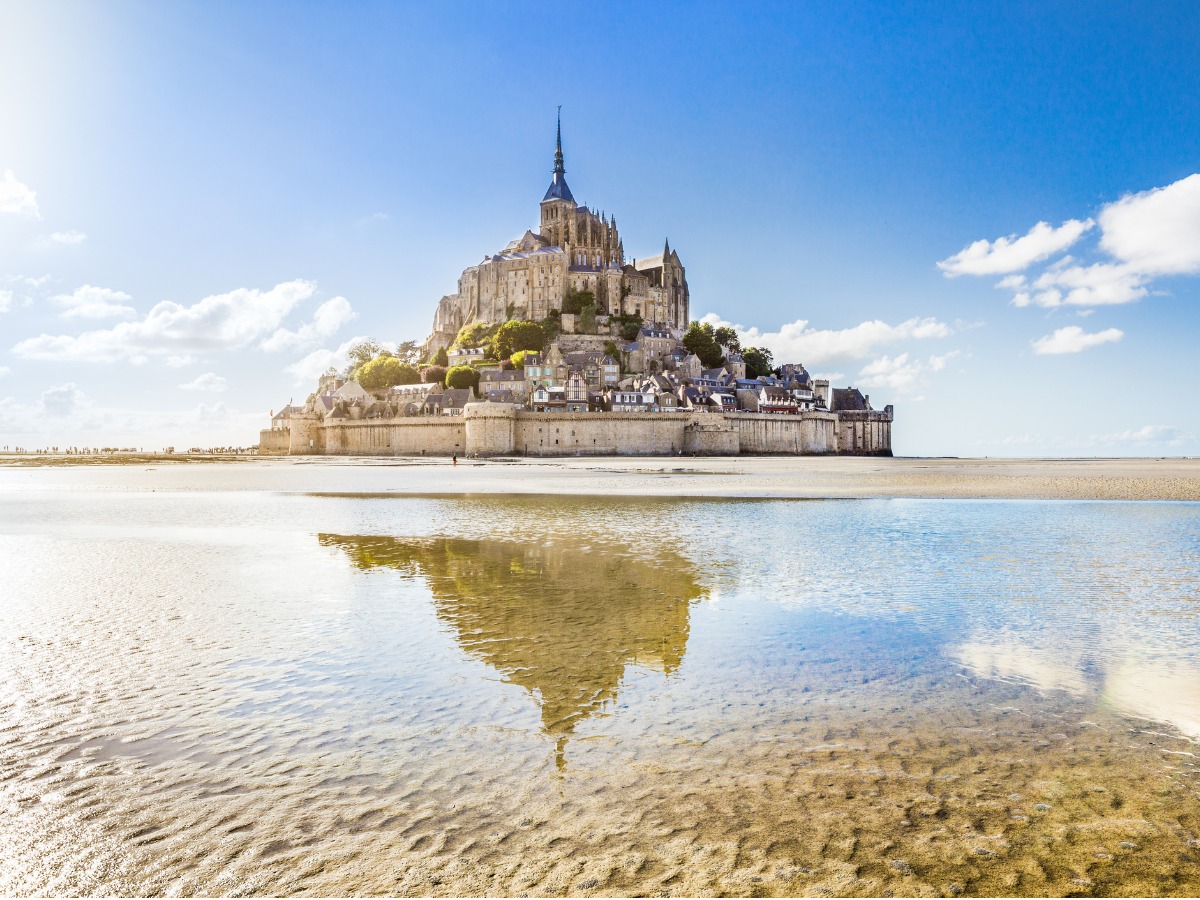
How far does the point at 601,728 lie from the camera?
15.1ft

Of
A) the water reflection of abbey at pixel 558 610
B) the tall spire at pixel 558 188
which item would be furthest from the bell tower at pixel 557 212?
the water reflection of abbey at pixel 558 610

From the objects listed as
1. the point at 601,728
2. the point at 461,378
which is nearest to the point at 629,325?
the point at 461,378

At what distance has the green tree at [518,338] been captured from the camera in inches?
3157

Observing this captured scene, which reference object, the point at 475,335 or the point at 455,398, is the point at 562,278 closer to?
the point at 475,335

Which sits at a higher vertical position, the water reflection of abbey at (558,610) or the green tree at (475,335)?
the green tree at (475,335)

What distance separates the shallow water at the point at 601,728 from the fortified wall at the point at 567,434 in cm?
5118

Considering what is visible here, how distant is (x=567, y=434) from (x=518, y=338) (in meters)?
21.3

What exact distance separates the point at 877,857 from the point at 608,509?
15.5 meters

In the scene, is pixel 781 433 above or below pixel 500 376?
below

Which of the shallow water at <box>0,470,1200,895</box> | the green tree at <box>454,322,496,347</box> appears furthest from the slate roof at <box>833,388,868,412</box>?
the shallow water at <box>0,470,1200,895</box>

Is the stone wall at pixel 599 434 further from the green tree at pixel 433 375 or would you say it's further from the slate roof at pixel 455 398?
the green tree at pixel 433 375

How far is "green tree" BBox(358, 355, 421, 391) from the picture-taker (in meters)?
82.9

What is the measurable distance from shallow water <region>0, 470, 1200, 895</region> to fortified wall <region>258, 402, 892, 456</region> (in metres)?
51.2

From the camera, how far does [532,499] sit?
72.3 feet
